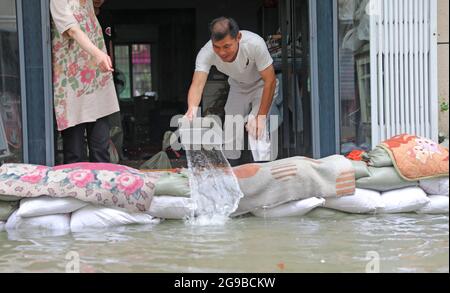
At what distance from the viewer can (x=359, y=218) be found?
4.13 m

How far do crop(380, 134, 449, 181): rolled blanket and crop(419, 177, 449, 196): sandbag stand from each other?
0.16 feet

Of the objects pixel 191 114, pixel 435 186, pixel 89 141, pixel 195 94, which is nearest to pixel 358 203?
pixel 435 186

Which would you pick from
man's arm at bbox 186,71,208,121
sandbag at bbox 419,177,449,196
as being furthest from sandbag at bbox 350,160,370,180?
man's arm at bbox 186,71,208,121

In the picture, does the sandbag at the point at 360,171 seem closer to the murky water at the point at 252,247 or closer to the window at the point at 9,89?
the murky water at the point at 252,247

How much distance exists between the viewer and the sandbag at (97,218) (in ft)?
12.9

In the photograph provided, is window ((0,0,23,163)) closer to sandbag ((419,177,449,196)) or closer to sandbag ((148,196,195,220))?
sandbag ((148,196,195,220))

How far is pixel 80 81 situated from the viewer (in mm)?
4766

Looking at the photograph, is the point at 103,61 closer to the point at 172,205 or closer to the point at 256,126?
the point at 172,205

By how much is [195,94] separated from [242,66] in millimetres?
433

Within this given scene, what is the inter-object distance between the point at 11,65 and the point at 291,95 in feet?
7.75

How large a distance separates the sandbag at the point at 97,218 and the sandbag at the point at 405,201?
1.57 metres

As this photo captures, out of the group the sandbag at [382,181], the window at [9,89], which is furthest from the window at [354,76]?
the window at [9,89]
